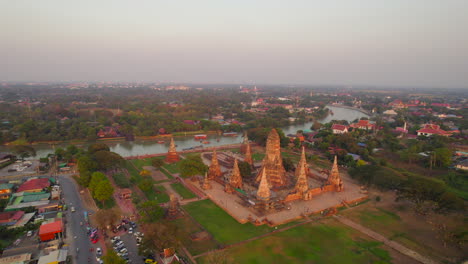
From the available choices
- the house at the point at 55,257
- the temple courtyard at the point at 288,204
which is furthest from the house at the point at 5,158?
the temple courtyard at the point at 288,204

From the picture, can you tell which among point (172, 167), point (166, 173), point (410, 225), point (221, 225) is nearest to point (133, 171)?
point (166, 173)

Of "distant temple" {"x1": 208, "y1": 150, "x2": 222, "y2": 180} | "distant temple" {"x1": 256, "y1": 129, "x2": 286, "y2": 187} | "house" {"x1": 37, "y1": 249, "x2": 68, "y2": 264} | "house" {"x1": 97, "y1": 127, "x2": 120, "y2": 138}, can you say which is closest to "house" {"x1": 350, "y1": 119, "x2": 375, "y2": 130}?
"distant temple" {"x1": 256, "y1": 129, "x2": 286, "y2": 187}

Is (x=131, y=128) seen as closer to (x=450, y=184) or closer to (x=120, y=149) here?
(x=120, y=149)

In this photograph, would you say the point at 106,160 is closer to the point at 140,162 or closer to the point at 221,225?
the point at 140,162

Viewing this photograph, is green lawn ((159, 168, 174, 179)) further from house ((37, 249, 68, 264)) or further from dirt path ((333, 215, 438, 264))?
dirt path ((333, 215, 438, 264))

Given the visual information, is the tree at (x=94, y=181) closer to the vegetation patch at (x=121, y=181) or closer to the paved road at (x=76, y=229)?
the paved road at (x=76, y=229)

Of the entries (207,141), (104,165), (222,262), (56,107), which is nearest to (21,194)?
(104,165)
